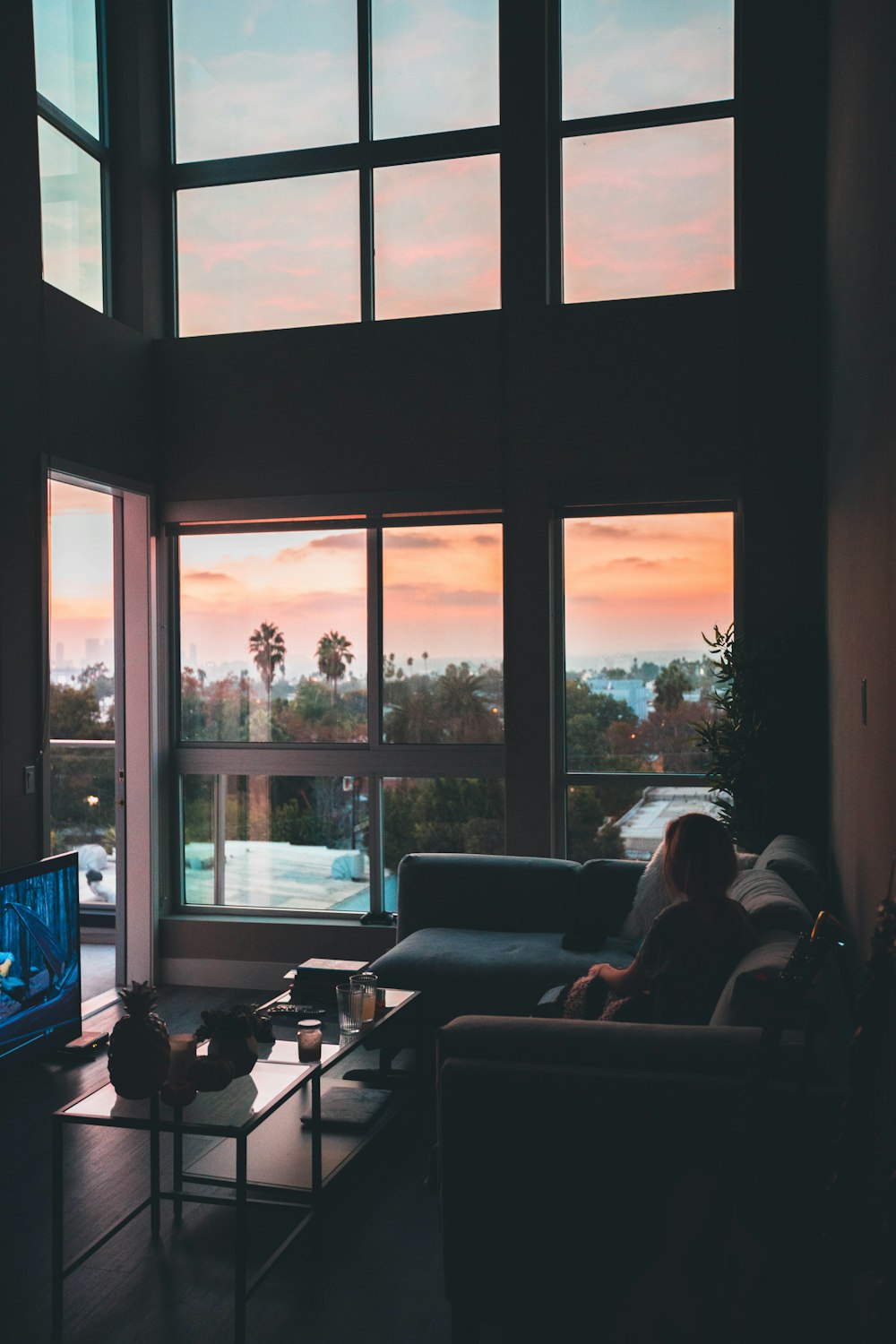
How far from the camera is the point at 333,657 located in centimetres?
587

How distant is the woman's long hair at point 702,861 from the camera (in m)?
2.88

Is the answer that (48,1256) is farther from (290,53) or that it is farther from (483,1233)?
(290,53)

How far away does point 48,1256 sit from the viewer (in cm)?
296

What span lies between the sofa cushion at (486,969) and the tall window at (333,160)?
3.28 m

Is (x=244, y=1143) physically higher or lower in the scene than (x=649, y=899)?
lower

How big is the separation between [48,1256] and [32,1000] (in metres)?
1.44

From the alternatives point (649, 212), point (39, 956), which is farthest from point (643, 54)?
point (39, 956)

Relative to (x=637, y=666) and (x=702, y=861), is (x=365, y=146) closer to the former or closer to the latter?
(x=637, y=666)

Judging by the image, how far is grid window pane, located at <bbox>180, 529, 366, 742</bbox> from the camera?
5852mm

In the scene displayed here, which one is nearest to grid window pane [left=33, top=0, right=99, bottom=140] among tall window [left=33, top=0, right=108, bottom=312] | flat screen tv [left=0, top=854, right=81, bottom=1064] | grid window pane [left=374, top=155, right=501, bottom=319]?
tall window [left=33, top=0, right=108, bottom=312]

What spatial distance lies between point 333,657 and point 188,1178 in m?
3.27

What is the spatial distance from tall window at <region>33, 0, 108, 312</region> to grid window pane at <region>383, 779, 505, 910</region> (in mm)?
3055

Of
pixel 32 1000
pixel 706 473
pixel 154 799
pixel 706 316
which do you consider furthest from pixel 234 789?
pixel 706 316

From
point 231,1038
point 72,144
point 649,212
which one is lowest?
point 231,1038
